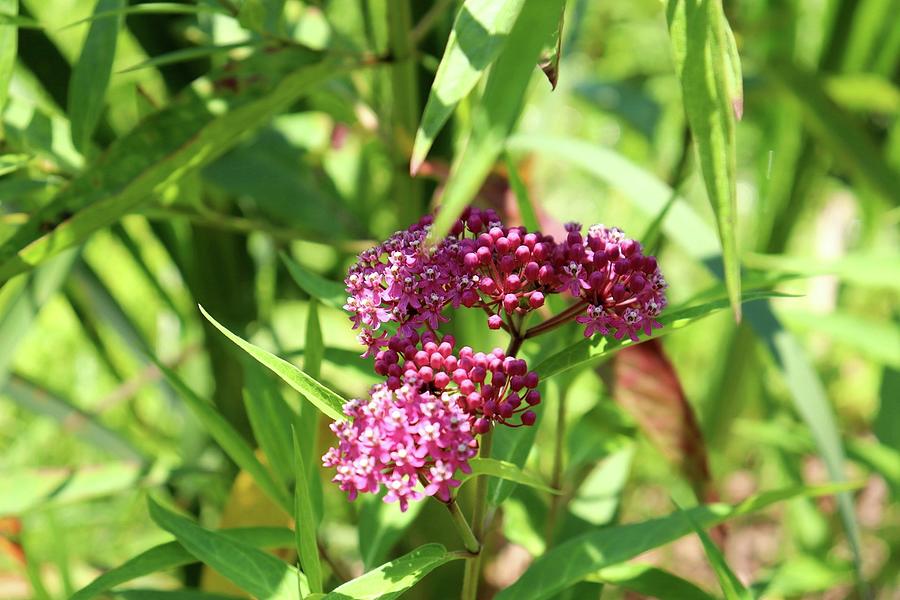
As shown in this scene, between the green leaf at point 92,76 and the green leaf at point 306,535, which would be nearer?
the green leaf at point 306,535

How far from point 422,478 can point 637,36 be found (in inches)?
80.4

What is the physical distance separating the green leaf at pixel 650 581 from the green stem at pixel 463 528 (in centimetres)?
11

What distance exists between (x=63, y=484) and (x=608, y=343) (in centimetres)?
54

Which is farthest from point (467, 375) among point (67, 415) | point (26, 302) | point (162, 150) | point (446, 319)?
point (67, 415)

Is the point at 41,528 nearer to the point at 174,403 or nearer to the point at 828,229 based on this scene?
the point at 174,403

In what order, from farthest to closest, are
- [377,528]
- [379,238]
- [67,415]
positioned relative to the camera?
[379,238], [67,415], [377,528]

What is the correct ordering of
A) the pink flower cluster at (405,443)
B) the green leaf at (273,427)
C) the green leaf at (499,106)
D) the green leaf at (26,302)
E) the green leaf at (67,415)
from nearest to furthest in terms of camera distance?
1. the green leaf at (499,106)
2. the pink flower cluster at (405,443)
3. the green leaf at (273,427)
4. the green leaf at (26,302)
5. the green leaf at (67,415)

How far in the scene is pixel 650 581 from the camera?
Result: 1.92 feet

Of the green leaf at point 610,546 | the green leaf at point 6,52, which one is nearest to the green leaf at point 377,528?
the green leaf at point 610,546

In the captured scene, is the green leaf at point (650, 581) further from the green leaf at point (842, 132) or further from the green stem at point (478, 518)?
the green leaf at point (842, 132)

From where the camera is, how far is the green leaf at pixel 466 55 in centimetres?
37

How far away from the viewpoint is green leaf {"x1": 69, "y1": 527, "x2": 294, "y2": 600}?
51cm

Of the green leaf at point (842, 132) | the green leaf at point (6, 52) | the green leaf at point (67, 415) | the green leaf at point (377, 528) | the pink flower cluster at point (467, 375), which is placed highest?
the green leaf at point (842, 132)

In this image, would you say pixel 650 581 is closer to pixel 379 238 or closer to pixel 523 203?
pixel 523 203
